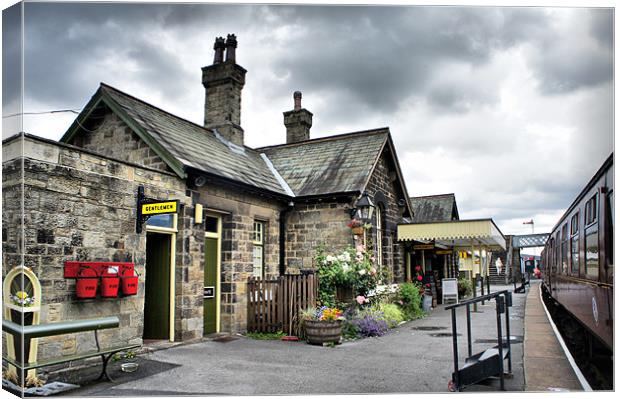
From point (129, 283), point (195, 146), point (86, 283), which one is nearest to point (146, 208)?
point (129, 283)

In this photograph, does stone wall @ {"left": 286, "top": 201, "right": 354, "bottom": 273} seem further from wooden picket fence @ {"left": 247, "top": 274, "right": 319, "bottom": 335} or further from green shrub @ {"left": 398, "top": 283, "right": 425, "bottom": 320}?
green shrub @ {"left": 398, "top": 283, "right": 425, "bottom": 320}

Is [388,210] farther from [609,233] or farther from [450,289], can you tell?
[609,233]

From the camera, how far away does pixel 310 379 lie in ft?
22.5

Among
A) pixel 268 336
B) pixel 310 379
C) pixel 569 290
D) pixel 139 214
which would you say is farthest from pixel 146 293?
pixel 569 290

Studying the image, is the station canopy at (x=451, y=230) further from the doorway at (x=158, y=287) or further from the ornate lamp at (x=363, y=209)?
the doorway at (x=158, y=287)

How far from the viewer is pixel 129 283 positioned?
8.11m

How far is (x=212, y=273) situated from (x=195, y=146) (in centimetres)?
295

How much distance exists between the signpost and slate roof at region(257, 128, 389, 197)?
592 centimetres

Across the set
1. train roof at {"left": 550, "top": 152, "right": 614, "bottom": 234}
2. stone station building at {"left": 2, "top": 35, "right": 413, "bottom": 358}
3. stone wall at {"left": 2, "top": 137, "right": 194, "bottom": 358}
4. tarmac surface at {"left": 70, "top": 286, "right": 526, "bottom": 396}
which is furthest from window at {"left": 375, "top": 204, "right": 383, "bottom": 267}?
stone wall at {"left": 2, "top": 137, "right": 194, "bottom": 358}

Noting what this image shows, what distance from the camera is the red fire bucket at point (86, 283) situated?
23.8ft

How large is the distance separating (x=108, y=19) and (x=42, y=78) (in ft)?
3.84

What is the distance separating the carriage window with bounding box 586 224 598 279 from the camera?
248 inches

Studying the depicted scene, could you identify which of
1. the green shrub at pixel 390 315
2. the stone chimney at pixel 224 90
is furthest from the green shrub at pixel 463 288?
the stone chimney at pixel 224 90

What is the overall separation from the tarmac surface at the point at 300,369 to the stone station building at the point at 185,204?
1030 millimetres
